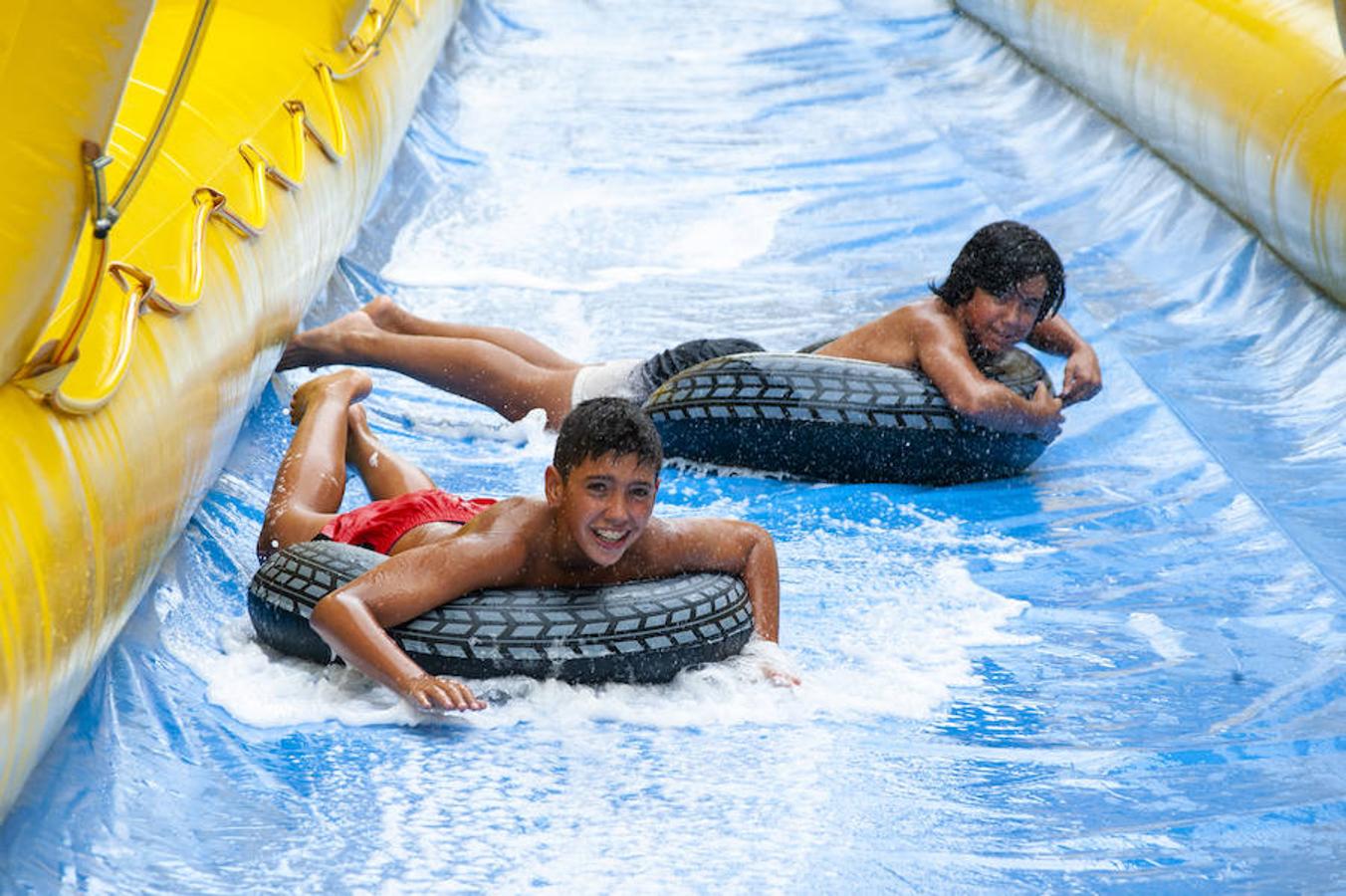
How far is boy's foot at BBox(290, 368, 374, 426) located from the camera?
3602 millimetres

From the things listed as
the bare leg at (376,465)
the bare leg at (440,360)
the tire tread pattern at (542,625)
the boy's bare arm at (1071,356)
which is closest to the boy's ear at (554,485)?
the tire tread pattern at (542,625)

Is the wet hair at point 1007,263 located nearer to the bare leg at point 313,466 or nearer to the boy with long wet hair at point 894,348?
the boy with long wet hair at point 894,348

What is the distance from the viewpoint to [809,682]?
2758 millimetres

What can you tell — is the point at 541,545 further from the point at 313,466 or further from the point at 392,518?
the point at 313,466

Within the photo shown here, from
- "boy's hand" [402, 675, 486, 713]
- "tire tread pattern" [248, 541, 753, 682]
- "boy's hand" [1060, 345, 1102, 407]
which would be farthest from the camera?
"boy's hand" [1060, 345, 1102, 407]

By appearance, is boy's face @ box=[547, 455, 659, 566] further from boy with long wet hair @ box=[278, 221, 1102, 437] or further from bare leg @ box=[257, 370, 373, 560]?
boy with long wet hair @ box=[278, 221, 1102, 437]

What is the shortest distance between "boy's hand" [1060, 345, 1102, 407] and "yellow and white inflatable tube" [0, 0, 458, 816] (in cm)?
161

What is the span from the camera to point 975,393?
3.70m

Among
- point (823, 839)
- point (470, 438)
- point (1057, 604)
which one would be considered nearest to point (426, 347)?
point (470, 438)

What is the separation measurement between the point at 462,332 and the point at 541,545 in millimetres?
1580

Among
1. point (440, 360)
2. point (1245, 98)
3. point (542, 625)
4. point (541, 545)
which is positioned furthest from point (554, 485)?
point (1245, 98)

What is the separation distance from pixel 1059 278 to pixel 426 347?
135cm

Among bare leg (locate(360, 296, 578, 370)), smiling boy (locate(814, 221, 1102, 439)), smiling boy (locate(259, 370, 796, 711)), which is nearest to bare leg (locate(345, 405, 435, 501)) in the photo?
smiling boy (locate(259, 370, 796, 711))

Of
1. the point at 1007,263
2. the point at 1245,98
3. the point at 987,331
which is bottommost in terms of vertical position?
the point at 987,331
